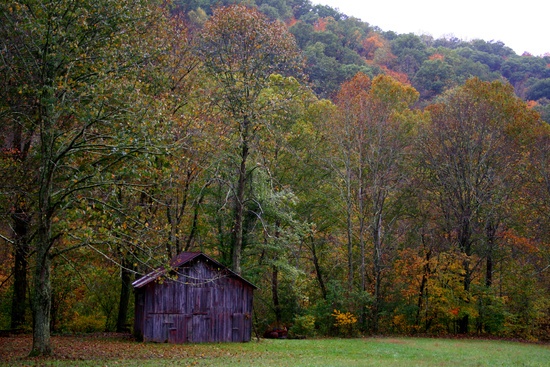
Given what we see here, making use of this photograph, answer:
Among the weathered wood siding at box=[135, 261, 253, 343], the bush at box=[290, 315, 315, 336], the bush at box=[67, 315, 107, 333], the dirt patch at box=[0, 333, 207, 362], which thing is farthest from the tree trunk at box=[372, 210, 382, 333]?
the bush at box=[67, 315, 107, 333]

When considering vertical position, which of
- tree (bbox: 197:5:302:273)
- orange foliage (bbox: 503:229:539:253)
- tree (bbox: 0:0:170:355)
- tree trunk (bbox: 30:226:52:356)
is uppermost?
tree (bbox: 197:5:302:273)

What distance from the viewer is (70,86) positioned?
1614 centimetres

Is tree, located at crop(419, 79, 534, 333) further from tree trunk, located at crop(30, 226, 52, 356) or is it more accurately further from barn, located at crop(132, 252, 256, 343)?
tree trunk, located at crop(30, 226, 52, 356)

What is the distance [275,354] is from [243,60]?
14.7 m

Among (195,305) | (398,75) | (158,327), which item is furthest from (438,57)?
(158,327)

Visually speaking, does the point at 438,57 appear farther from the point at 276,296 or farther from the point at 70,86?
the point at 70,86

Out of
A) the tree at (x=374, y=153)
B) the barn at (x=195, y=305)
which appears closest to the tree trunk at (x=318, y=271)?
the tree at (x=374, y=153)

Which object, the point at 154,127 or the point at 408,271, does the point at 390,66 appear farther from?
the point at 154,127

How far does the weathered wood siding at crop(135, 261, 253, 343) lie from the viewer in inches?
975

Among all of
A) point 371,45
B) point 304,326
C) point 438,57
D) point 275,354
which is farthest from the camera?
point 371,45

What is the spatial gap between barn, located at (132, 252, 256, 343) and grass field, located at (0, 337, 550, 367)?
1142 millimetres

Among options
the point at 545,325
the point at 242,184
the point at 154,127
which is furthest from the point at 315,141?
the point at 154,127

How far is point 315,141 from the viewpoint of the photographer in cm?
3803

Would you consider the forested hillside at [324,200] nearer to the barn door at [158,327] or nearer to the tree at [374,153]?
the tree at [374,153]
